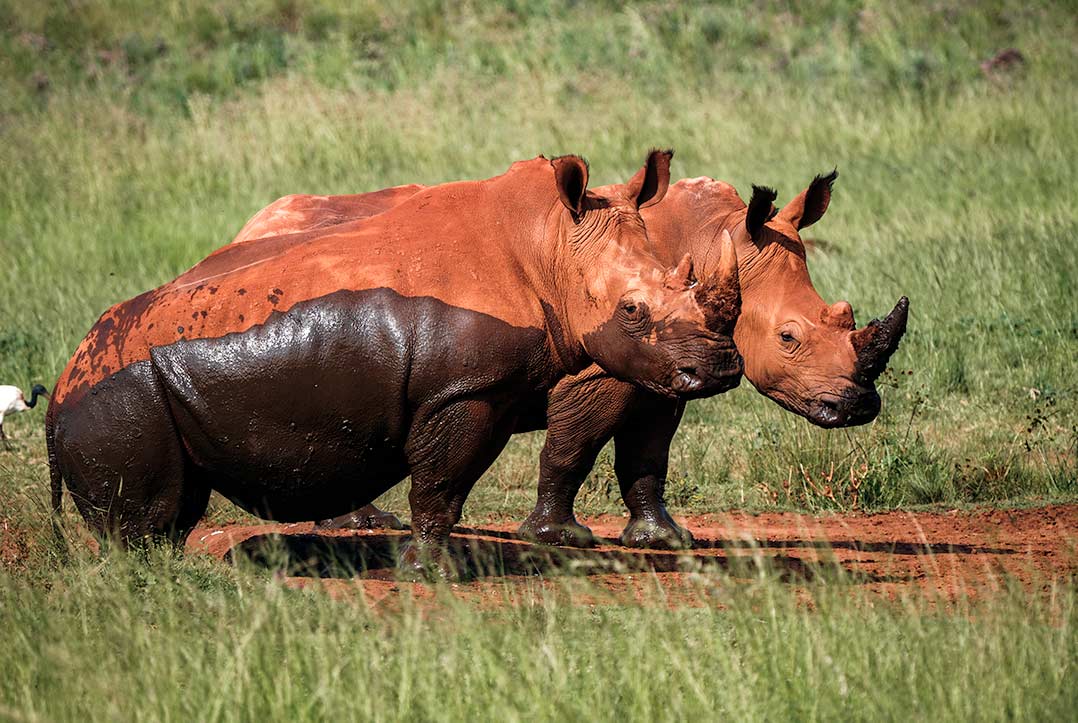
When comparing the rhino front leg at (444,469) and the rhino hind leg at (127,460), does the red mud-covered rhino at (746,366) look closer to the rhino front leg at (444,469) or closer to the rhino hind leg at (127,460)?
the rhino front leg at (444,469)

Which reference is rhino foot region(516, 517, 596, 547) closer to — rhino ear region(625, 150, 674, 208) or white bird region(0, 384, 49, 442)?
rhino ear region(625, 150, 674, 208)

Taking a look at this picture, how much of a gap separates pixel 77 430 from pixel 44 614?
1.17m

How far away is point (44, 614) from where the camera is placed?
535 centimetres

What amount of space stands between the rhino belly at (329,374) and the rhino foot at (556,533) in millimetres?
1587

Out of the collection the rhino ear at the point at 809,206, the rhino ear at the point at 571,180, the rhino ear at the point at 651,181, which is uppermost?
the rhino ear at the point at 571,180

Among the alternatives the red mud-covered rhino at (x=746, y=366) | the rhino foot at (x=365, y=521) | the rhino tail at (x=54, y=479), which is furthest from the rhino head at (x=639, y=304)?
the rhino foot at (x=365, y=521)

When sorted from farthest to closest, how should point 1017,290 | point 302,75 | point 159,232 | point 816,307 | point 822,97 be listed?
point 302,75, point 822,97, point 159,232, point 1017,290, point 816,307

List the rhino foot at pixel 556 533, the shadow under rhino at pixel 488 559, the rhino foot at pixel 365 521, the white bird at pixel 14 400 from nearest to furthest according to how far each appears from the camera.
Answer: the shadow under rhino at pixel 488 559 → the rhino foot at pixel 556 533 → the rhino foot at pixel 365 521 → the white bird at pixel 14 400

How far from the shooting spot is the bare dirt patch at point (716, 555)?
20.5 feet

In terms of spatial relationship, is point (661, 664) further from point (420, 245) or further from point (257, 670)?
point (420, 245)

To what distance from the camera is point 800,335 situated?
7.51 meters

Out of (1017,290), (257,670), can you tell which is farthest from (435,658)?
(1017,290)

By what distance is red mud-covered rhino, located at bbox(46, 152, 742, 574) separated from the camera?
620cm

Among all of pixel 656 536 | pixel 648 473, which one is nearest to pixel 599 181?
pixel 648 473
